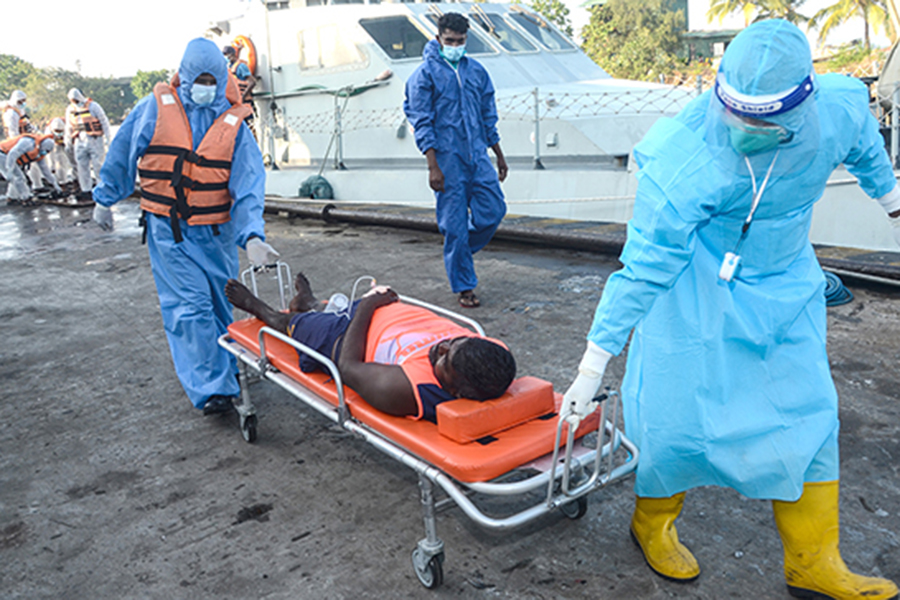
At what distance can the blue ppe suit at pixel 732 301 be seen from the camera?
1.94 m

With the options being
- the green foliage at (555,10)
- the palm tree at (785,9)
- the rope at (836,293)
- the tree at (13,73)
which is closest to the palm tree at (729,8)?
the palm tree at (785,9)

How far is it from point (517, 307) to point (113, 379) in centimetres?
266

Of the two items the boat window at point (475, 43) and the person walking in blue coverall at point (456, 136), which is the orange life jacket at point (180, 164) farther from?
the boat window at point (475, 43)

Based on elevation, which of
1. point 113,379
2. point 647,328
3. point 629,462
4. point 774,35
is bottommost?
point 113,379

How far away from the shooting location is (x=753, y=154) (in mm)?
1909

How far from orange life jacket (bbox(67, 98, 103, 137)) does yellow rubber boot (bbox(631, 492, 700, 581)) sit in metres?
13.4

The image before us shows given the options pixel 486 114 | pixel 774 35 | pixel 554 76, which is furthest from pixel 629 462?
pixel 554 76

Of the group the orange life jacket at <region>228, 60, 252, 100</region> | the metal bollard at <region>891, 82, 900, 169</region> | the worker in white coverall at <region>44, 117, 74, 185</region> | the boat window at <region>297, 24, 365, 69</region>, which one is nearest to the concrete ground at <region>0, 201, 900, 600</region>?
the metal bollard at <region>891, 82, 900, 169</region>

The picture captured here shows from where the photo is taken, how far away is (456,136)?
5195 millimetres

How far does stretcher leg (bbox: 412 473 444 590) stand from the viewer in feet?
7.40

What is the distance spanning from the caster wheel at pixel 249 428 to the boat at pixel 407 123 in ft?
15.3

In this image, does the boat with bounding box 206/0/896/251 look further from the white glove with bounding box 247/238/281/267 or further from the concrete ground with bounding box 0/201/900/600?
the white glove with bounding box 247/238/281/267

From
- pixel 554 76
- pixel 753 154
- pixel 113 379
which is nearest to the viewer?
pixel 753 154

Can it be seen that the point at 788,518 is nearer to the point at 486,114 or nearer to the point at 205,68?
the point at 205,68
